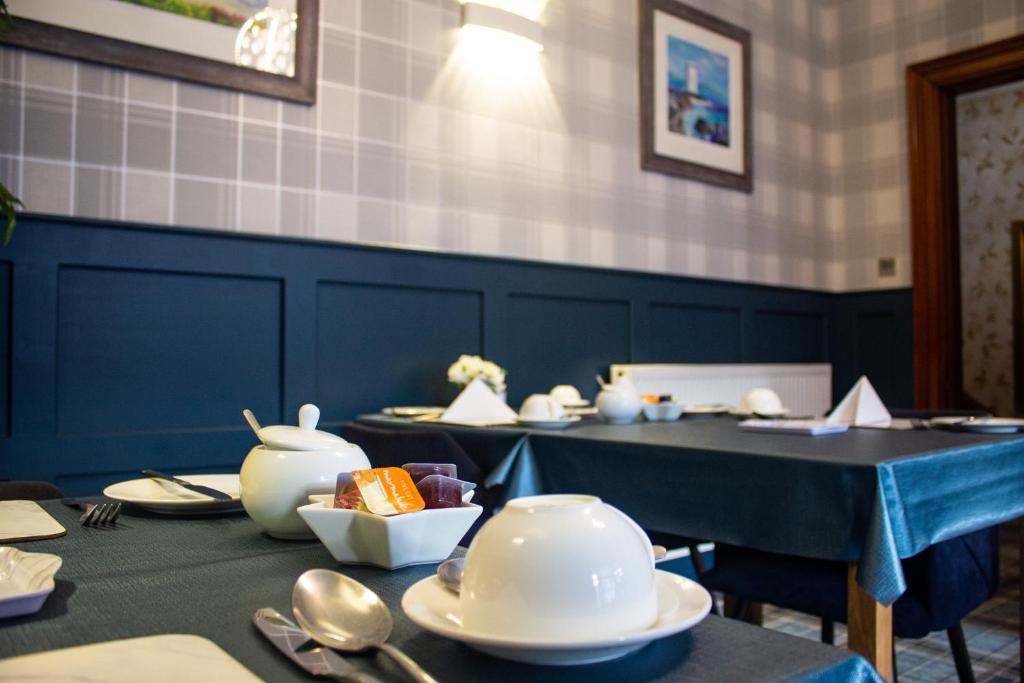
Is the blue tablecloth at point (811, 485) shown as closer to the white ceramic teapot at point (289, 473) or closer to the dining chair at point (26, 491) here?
the white ceramic teapot at point (289, 473)

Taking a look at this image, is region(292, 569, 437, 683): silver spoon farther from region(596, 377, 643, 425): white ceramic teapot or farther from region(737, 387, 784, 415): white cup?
region(737, 387, 784, 415): white cup

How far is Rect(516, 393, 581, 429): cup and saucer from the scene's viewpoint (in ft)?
6.81

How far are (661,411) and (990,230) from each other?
532cm

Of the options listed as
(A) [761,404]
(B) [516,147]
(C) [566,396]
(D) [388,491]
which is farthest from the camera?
(B) [516,147]

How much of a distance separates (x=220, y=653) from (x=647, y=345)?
3.54 metres

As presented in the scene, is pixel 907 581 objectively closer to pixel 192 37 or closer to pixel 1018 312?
pixel 192 37

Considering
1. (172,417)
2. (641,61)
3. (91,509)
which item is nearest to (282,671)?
(91,509)

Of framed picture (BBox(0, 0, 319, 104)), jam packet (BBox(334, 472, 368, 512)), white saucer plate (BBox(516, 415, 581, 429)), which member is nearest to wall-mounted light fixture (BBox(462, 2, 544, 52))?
framed picture (BBox(0, 0, 319, 104))

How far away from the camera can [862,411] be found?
200 cm

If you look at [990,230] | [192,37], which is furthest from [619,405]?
[990,230]

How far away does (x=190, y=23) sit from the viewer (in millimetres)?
2551

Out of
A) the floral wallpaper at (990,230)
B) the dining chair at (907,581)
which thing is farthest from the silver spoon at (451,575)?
the floral wallpaper at (990,230)

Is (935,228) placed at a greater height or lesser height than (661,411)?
greater

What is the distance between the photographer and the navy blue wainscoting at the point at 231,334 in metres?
2.27
